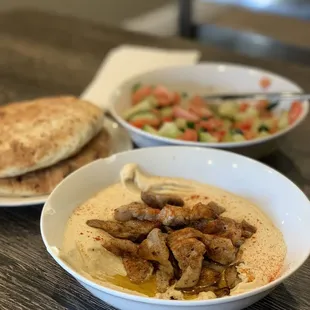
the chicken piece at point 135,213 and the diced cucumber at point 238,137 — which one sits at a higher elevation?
the chicken piece at point 135,213

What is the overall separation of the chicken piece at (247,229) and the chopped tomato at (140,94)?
1.81ft

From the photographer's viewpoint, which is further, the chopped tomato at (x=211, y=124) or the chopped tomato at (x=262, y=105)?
the chopped tomato at (x=262, y=105)

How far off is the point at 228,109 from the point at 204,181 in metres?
0.33

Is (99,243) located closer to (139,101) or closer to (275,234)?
(275,234)

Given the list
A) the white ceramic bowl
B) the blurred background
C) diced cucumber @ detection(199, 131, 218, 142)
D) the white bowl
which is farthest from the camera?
the blurred background

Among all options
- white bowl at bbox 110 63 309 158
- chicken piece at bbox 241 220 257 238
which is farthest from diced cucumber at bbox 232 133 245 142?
chicken piece at bbox 241 220 257 238

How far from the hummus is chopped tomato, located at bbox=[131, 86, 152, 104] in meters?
0.37

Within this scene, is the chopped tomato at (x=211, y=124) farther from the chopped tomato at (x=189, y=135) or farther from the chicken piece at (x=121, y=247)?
the chicken piece at (x=121, y=247)

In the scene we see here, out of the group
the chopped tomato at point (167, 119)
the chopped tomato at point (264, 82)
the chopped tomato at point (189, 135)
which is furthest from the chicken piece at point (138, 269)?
the chopped tomato at point (264, 82)

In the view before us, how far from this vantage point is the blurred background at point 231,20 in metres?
2.52

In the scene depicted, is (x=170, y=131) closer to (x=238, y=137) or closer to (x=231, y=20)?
(x=238, y=137)

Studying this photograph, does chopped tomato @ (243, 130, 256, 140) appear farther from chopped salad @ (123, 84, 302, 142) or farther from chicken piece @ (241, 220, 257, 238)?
chicken piece @ (241, 220, 257, 238)

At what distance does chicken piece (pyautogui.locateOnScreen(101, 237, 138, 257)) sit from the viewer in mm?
808

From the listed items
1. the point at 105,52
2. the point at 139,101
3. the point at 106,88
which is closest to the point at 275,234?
the point at 139,101
